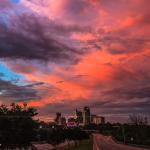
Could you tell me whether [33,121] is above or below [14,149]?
above

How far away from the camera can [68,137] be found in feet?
581

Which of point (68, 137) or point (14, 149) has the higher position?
point (68, 137)

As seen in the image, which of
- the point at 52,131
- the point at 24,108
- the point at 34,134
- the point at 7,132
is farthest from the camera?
the point at 52,131

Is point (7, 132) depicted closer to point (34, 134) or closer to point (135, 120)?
point (34, 134)

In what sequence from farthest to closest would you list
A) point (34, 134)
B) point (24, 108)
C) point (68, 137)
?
point (68, 137)
point (24, 108)
point (34, 134)

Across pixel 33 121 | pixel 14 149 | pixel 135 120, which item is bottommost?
pixel 14 149

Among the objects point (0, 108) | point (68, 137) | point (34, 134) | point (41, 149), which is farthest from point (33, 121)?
point (68, 137)

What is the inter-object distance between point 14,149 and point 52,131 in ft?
353

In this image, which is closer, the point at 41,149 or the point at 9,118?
the point at 9,118

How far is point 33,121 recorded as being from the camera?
162 feet

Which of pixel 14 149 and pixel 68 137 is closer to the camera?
pixel 14 149

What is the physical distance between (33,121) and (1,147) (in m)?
4.73

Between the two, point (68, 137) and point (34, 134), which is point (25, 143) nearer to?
point (34, 134)

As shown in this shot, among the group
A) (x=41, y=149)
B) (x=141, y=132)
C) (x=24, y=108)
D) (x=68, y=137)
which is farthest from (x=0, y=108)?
(x=68, y=137)
